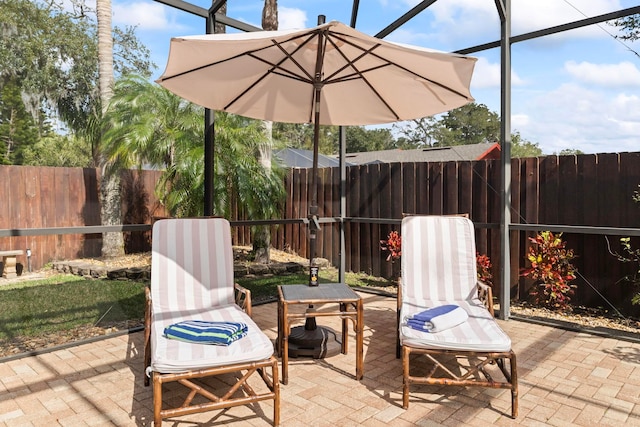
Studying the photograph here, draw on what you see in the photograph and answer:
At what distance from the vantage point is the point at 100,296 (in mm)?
4094

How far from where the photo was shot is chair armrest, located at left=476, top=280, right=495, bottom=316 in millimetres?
3463

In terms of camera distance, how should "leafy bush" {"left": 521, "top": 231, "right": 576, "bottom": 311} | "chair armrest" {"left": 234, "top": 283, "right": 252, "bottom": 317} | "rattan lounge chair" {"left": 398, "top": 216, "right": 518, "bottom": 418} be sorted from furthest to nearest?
"leafy bush" {"left": 521, "top": 231, "right": 576, "bottom": 311} < "rattan lounge chair" {"left": 398, "top": 216, "right": 518, "bottom": 418} < "chair armrest" {"left": 234, "top": 283, "right": 252, "bottom": 317}

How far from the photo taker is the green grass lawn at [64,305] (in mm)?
3572

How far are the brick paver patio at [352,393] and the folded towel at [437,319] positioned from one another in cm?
43

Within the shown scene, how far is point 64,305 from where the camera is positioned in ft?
12.7

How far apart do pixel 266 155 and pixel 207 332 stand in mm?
4102

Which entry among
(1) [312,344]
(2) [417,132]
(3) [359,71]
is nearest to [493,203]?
(3) [359,71]

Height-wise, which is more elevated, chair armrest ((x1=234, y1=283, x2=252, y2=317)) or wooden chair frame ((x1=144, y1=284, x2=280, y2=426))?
chair armrest ((x1=234, y1=283, x2=252, y2=317))

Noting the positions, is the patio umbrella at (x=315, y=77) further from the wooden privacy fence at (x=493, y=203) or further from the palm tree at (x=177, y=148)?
the wooden privacy fence at (x=493, y=203)

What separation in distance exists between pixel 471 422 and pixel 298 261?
4.12m

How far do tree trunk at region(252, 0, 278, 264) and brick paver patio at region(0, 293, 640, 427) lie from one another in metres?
2.10

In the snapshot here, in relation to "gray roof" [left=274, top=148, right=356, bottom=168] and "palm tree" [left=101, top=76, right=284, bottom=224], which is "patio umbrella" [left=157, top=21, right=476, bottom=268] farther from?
"gray roof" [left=274, top=148, right=356, bottom=168]

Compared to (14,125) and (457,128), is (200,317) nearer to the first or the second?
(14,125)

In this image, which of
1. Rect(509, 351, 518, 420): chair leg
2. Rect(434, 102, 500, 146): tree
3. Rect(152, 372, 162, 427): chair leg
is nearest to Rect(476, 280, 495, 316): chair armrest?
Rect(509, 351, 518, 420): chair leg
